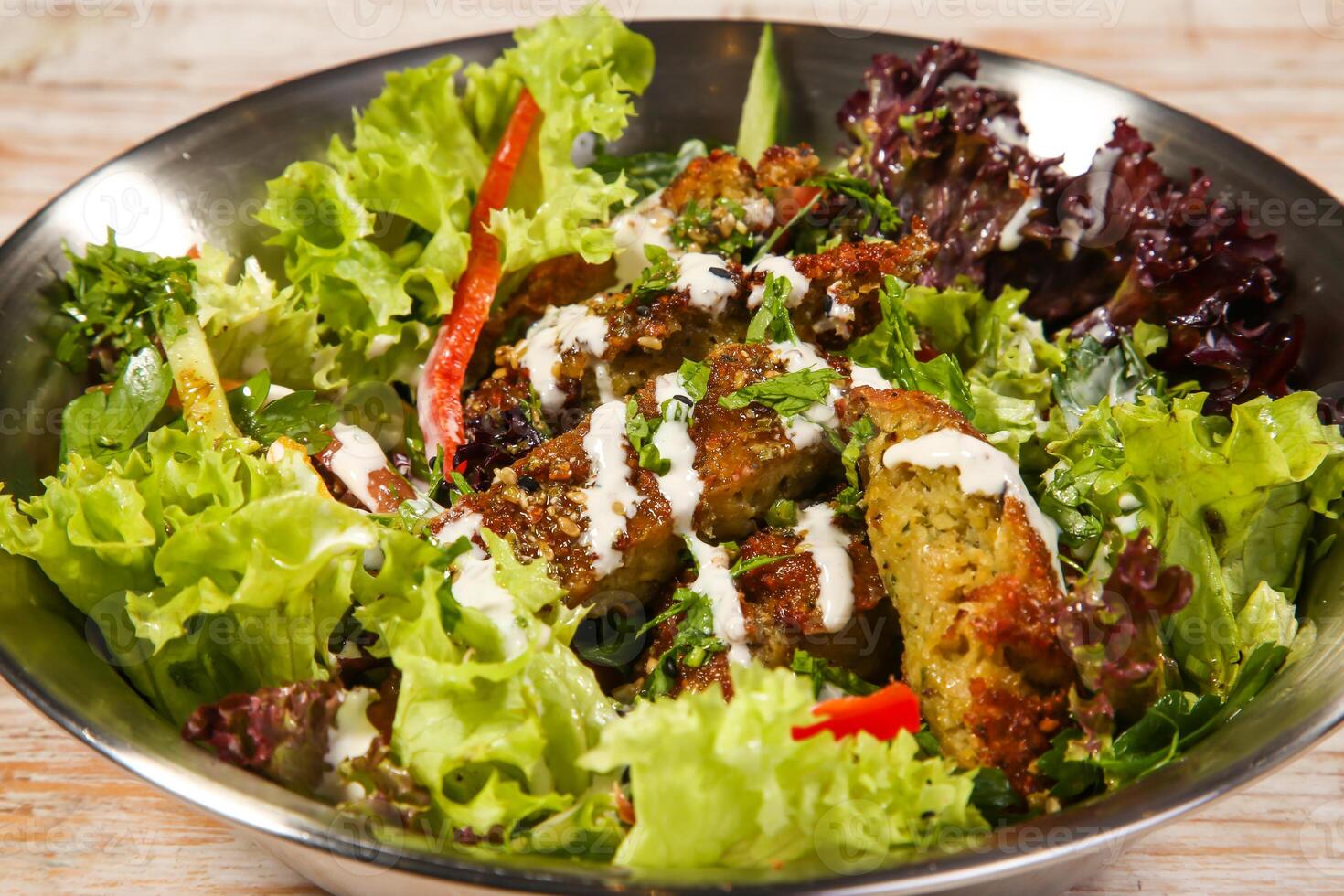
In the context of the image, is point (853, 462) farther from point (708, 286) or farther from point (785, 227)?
point (785, 227)

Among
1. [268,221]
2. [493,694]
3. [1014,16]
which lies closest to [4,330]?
[268,221]

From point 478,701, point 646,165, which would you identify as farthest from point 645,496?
point 646,165

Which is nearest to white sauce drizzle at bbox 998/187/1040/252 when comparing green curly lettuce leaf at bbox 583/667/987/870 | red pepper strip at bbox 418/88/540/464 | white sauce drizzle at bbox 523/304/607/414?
white sauce drizzle at bbox 523/304/607/414

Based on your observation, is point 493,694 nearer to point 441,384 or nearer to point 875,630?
point 875,630

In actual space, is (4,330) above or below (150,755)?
above

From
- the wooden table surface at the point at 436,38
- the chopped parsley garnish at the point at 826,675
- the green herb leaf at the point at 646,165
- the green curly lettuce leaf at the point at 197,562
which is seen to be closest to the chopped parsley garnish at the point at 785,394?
the chopped parsley garnish at the point at 826,675
